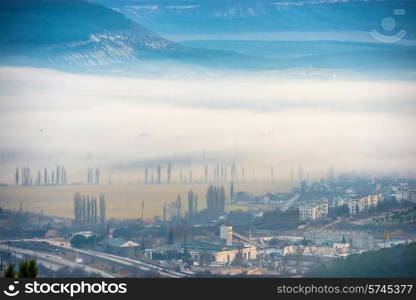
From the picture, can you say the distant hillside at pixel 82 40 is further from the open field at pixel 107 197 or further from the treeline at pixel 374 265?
the treeline at pixel 374 265

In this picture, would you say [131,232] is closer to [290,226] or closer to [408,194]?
[290,226]

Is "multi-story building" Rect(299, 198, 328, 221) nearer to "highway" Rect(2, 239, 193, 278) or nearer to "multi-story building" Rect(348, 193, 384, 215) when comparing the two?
"multi-story building" Rect(348, 193, 384, 215)

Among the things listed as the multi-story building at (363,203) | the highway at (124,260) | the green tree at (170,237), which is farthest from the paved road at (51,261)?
the multi-story building at (363,203)

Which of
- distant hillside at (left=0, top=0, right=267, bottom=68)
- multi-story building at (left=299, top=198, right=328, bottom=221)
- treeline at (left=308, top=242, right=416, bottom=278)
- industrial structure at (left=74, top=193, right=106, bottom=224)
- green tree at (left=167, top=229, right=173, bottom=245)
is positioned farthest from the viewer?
distant hillside at (left=0, top=0, right=267, bottom=68)

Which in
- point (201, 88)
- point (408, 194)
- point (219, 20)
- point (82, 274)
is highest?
point (219, 20)

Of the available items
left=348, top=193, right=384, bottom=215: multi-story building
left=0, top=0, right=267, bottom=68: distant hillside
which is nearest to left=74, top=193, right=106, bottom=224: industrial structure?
left=0, top=0, right=267, bottom=68: distant hillside

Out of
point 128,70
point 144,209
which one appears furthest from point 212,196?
point 128,70
